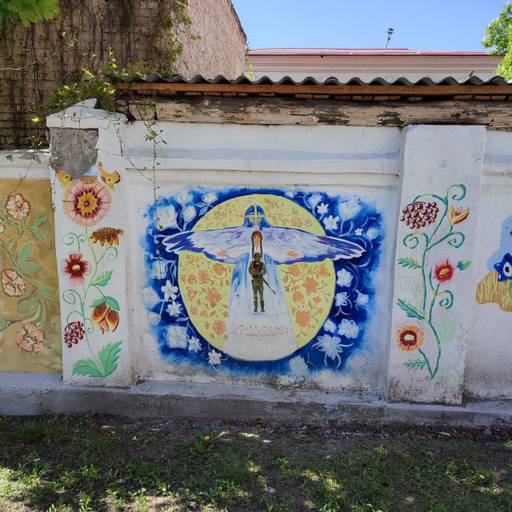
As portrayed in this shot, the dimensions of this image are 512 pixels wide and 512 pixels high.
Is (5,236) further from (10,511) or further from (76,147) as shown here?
(10,511)

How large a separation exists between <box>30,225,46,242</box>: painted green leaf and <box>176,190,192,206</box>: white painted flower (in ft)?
4.22

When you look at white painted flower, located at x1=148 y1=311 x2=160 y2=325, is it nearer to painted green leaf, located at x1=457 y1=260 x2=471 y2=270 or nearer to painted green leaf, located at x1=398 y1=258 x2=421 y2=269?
painted green leaf, located at x1=398 y1=258 x2=421 y2=269

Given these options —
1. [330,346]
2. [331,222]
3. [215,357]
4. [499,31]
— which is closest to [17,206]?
[215,357]

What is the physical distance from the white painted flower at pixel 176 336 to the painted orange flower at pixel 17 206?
1.66 metres

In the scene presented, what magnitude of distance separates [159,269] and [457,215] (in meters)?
2.57

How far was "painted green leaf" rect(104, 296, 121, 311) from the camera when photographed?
13.4 feet

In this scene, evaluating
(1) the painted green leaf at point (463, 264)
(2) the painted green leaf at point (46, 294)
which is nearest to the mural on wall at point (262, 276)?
(1) the painted green leaf at point (463, 264)

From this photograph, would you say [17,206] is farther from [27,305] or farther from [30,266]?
[27,305]

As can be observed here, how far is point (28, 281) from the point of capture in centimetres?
426

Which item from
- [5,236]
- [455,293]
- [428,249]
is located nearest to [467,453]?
[455,293]

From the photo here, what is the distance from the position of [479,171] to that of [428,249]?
729 mm

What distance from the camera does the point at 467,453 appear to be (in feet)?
11.9

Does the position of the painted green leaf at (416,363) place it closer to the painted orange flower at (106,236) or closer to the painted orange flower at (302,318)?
the painted orange flower at (302,318)

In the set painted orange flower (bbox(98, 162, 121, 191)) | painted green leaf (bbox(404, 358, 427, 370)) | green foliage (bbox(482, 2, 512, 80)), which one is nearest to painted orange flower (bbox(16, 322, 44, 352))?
painted orange flower (bbox(98, 162, 121, 191))
